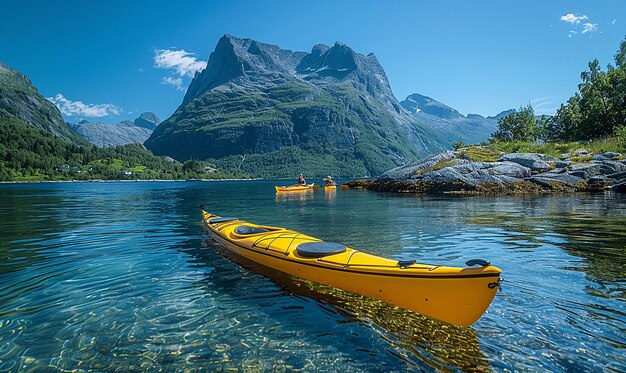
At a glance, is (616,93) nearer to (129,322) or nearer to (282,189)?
(282,189)

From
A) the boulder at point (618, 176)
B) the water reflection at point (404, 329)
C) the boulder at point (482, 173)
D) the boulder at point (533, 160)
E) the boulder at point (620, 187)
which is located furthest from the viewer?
the boulder at point (533, 160)

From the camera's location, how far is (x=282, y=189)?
58.1 meters

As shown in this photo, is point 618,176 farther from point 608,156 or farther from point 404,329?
point 404,329

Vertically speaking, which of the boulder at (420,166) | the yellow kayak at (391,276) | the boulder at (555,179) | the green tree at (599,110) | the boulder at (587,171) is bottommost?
the yellow kayak at (391,276)

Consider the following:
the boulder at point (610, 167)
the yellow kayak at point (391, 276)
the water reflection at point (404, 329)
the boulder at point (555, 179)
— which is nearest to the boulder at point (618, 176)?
the boulder at point (610, 167)

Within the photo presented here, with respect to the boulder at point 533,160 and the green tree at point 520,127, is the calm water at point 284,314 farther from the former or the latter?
the green tree at point 520,127

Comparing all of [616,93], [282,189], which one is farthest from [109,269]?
[616,93]

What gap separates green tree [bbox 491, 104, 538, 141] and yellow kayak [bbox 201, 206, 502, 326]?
72760mm

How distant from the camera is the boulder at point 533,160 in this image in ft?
137

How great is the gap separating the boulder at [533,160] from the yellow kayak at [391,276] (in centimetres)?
4081

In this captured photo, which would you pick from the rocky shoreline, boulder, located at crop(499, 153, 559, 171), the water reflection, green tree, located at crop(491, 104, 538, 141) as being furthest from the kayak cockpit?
green tree, located at crop(491, 104, 538, 141)

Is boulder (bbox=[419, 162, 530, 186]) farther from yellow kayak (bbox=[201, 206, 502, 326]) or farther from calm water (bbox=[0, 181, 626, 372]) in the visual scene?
yellow kayak (bbox=[201, 206, 502, 326])

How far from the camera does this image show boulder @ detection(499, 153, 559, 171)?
41.8 meters

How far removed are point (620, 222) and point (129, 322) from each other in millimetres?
23714
